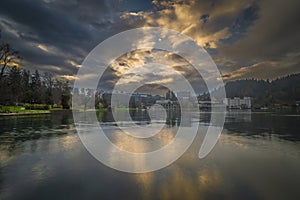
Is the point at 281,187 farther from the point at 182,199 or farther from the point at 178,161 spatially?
the point at 178,161

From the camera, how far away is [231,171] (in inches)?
228

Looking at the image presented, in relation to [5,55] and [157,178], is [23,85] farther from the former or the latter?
[157,178]

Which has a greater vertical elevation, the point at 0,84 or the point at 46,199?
the point at 0,84

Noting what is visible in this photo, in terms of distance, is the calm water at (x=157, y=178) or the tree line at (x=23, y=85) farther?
the tree line at (x=23, y=85)

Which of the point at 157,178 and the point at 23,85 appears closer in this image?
the point at 157,178

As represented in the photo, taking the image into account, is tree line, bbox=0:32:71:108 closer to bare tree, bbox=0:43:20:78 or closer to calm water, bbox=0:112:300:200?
bare tree, bbox=0:43:20:78

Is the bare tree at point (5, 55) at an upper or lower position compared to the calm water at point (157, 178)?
upper

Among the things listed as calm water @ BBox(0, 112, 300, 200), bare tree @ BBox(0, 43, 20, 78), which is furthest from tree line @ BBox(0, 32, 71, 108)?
calm water @ BBox(0, 112, 300, 200)

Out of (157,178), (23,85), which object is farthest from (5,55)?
(157,178)

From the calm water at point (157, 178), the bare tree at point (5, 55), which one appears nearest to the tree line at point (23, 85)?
the bare tree at point (5, 55)

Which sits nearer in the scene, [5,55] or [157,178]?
[157,178]

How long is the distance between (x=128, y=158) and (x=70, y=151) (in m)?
2.95

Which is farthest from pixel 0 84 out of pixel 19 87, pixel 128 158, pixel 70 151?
pixel 128 158

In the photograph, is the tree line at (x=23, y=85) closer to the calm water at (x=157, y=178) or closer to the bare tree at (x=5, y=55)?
the bare tree at (x=5, y=55)
